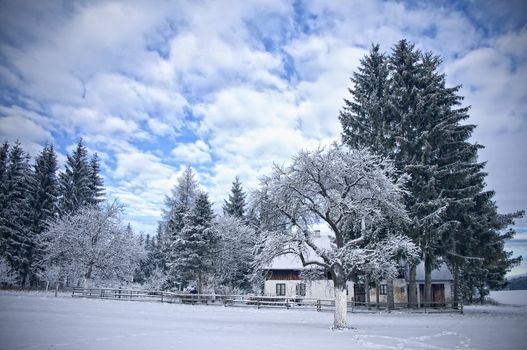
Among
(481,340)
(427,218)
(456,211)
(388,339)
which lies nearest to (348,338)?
(388,339)

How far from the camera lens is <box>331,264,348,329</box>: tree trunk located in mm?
16922

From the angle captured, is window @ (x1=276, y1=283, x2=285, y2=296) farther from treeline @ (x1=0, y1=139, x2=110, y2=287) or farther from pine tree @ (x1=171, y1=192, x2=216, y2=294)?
treeline @ (x1=0, y1=139, x2=110, y2=287)

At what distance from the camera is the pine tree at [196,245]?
34594 millimetres

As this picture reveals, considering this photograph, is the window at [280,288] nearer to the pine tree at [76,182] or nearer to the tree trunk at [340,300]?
the tree trunk at [340,300]

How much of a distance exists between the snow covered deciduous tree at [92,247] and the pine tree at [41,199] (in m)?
2.86

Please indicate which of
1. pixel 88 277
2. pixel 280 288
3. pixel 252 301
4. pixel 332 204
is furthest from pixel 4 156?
pixel 332 204

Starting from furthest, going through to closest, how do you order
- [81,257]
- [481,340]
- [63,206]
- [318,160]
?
[63,206], [81,257], [318,160], [481,340]

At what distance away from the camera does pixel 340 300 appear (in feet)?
56.5

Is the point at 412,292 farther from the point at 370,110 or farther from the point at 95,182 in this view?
the point at 95,182

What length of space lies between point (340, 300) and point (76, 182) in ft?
151

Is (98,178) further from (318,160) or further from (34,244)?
(318,160)

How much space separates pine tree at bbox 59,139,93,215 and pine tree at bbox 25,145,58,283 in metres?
1.63

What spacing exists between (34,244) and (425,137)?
156 feet

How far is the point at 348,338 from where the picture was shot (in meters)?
13.6
